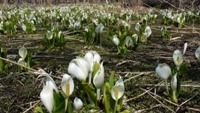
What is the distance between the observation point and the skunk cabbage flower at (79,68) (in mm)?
1272

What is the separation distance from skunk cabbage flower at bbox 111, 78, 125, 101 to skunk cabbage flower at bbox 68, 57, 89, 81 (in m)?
0.18

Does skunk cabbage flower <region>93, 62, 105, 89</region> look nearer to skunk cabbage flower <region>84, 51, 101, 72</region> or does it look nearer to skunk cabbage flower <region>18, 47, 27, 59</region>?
skunk cabbage flower <region>84, 51, 101, 72</region>

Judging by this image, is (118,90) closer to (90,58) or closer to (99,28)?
(90,58)

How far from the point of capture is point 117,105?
4.19 ft

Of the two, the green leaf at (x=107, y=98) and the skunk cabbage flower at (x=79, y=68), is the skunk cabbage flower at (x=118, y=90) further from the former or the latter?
the skunk cabbage flower at (x=79, y=68)

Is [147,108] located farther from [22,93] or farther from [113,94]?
[22,93]

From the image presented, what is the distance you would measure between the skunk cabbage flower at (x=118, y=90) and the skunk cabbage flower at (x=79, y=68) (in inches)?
7.3

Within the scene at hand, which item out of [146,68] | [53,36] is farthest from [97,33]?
[146,68]

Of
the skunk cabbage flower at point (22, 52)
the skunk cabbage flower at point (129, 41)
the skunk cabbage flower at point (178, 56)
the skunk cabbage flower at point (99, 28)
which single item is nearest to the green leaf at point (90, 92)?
the skunk cabbage flower at point (178, 56)

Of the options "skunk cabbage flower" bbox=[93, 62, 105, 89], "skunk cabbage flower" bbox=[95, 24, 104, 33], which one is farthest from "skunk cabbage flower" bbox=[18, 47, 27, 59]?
"skunk cabbage flower" bbox=[95, 24, 104, 33]

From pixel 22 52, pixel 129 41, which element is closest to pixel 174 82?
pixel 22 52

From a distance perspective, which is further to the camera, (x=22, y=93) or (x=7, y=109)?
(x=22, y=93)

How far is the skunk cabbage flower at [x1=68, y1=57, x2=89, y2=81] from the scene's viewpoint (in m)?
1.27

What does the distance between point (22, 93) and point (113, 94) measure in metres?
0.71
